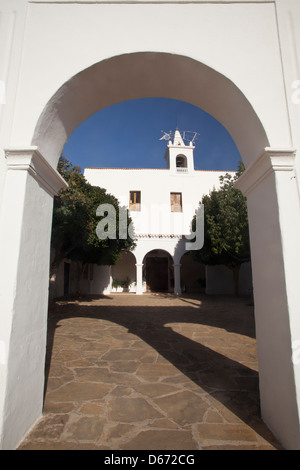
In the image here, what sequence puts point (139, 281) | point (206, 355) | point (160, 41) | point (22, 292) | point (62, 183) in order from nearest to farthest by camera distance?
1. point (22, 292)
2. point (160, 41)
3. point (62, 183)
4. point (206, 355)
5. point (139, 281)

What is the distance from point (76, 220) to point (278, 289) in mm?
7486

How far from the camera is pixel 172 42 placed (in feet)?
8.92

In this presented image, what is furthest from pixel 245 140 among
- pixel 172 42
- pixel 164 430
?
pixel 164 430

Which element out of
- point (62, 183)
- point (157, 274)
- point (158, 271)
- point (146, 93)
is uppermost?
point (146, 93)

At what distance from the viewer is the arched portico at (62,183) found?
7.10ft

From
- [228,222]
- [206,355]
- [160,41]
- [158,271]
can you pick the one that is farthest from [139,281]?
[160,41]

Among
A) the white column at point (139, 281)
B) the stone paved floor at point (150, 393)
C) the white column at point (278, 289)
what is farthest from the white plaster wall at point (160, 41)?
the white column at point (139, 281)

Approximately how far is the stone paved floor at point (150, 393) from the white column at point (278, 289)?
316 mm

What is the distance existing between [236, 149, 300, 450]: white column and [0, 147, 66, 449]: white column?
214cm

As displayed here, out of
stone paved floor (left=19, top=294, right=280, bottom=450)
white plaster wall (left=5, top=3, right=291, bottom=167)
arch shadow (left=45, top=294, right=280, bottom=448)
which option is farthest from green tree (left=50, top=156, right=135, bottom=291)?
white plaster wall (left=5, top=3, right=291, bottom=167)

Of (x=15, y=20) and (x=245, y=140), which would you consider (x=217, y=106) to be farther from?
(x=15, y=20)

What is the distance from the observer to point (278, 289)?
2.32 metres

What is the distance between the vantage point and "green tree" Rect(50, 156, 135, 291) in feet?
27.5

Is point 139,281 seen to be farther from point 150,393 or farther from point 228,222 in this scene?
point 150,393
